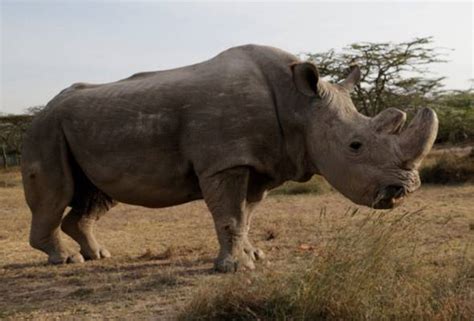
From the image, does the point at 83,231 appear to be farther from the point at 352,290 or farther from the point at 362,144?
the point at 352,290

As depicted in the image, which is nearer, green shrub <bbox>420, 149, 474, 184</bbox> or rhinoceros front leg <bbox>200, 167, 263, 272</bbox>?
rhinoceros front leg <bbox>200, 167, 263, 272</bbox>

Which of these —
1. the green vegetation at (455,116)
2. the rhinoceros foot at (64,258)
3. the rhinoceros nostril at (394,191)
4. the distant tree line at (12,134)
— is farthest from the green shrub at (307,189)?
the distant tree line at (12,134)

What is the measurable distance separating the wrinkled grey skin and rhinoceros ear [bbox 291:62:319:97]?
0.5 inches

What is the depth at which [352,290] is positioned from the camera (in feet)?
12.3

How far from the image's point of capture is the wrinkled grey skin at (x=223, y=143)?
5406 millimetres

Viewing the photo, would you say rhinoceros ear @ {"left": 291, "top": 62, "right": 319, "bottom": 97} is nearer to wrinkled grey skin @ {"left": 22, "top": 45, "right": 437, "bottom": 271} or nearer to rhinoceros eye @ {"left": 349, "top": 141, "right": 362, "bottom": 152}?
wrinkled grey skin @ {"left": 22, "top": 45, "right": 437, "bottom": 271}

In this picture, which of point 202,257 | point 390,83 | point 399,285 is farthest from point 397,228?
point 390,83

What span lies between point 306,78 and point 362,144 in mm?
891

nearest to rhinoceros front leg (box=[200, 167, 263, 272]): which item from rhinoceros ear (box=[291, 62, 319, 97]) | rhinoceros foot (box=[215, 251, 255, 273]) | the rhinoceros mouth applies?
rhinoceros foot (box=[215, 251, 255, 273])

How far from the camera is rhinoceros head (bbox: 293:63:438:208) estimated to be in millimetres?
5199

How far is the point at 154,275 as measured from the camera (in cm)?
574

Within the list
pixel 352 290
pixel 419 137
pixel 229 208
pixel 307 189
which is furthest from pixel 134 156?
pixel 307 189

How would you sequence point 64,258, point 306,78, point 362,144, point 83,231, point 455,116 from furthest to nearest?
point 455,116 → point 83,231 → point 64,258 → point 306,78 → point 362,144

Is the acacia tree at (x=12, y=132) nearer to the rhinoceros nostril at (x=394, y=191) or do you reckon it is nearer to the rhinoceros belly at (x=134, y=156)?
the rhinoceros belly at (x=134, y=156)
